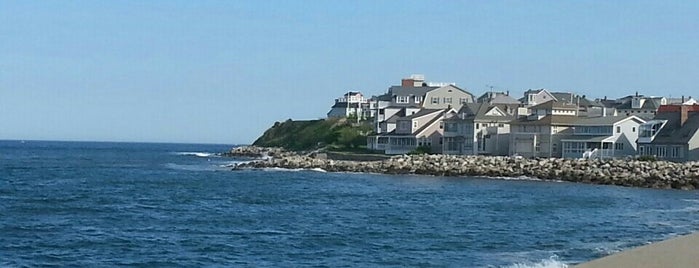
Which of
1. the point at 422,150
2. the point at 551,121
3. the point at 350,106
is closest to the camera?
the point at 551,121

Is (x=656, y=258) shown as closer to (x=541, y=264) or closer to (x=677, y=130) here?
(x=541, y=264)

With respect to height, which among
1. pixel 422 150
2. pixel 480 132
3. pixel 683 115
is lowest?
pixel 422 150

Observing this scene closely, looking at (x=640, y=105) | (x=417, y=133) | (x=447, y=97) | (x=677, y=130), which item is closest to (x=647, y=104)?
(x=640, y=105)

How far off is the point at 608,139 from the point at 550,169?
10.8 metres

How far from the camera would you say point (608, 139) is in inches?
2431

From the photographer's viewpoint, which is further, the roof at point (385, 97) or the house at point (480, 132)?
the roof at point (385, 97)

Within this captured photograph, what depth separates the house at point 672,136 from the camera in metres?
56.9

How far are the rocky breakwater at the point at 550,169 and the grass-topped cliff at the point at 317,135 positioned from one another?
19.4m

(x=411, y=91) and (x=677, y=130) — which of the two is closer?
(x=677, y=130)

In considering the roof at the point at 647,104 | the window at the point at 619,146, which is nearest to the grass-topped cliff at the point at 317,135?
the roof at the point at 647,104

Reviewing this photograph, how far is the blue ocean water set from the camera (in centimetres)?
1902

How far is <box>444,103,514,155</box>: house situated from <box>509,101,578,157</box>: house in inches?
68.6

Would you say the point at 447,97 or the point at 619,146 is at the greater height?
the point at 447,97

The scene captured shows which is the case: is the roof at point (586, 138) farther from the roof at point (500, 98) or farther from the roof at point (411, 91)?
the roof at point (411, 91)
